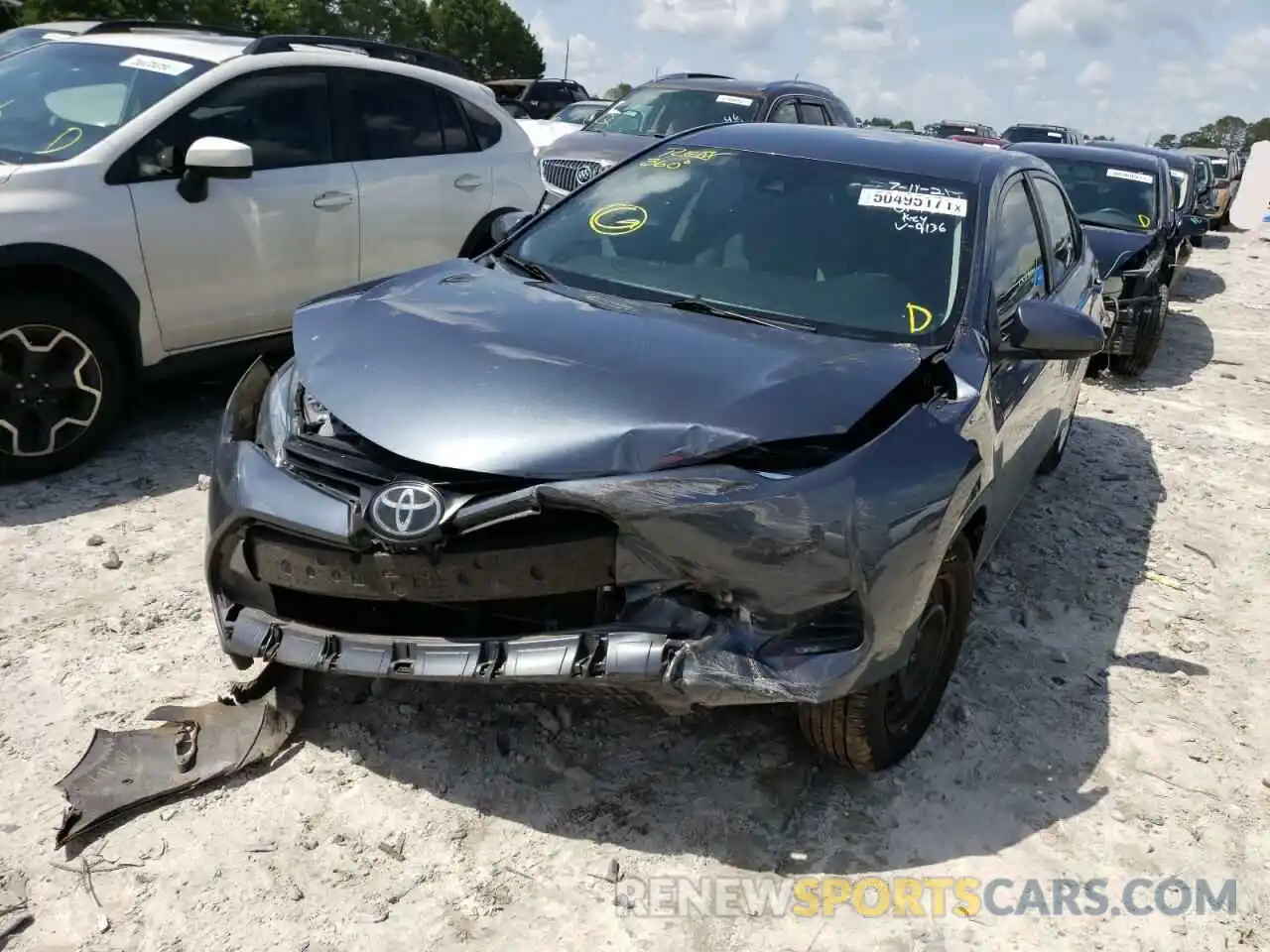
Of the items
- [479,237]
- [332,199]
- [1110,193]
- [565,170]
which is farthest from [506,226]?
[1110,193]

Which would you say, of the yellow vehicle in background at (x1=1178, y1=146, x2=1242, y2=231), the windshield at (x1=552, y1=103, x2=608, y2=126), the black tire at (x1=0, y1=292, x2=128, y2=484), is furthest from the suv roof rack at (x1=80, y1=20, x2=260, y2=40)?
the yellow vehicle in background at (x1=1178, y1=146, x2=1242, y2=231)

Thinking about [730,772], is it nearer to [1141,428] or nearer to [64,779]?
[64,779]

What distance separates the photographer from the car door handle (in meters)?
5.36

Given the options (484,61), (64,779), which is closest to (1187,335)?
(64,779)

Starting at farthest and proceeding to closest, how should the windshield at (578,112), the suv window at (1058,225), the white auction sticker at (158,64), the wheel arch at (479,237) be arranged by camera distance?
1. the windshield at (578,112)
2. the wheel arch at (479,237)
3. the white auction sticker at (158,64)
4. the suv window at (1058,225)

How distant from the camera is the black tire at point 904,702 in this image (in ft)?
9.08

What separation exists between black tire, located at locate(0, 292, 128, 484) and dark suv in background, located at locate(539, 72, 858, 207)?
206 inches

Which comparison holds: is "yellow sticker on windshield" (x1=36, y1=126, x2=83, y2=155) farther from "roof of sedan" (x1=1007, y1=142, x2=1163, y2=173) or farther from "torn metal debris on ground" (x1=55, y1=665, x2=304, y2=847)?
"roof of sedan" (x1=1007, y1=142, x2=1163, y2=173)

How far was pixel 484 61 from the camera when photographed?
190ft

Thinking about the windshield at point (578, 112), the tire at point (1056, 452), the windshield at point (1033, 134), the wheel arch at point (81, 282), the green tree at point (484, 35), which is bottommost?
the green tree at point (484, 35)

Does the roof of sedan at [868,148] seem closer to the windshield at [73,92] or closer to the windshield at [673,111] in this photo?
the windshield at [73,92]

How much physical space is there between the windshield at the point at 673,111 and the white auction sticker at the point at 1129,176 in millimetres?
3317

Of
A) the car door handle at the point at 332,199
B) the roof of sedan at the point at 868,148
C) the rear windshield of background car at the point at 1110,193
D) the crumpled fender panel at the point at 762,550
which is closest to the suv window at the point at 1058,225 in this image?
the roof of sedan at the point at 868,148

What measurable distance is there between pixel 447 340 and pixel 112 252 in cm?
247
